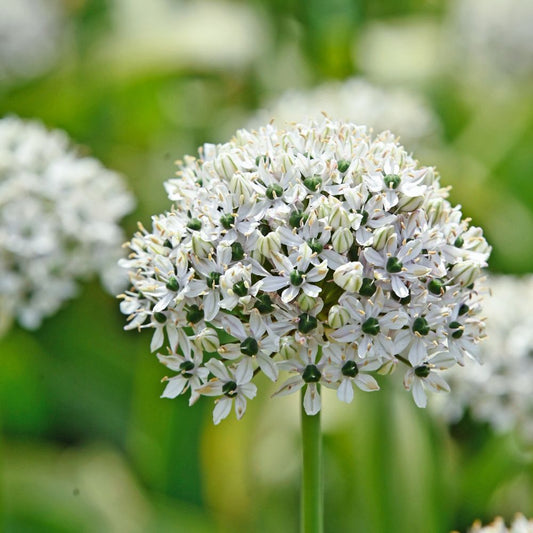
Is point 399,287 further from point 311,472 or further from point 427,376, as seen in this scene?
point 311,472

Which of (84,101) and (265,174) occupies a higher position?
(84,101)

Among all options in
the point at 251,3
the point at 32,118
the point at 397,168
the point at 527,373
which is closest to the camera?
the point at 397,168

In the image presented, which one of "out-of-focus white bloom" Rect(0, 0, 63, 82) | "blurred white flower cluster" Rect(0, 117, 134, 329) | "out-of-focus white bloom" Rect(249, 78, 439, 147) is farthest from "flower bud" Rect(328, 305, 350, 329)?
"out-of-focus white bloom" Rect(0, 0, 63, 82)

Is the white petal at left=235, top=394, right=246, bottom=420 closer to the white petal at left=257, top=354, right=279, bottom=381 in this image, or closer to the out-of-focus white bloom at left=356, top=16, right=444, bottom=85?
the white petal at left=257, top=354, right=279, bottom=381

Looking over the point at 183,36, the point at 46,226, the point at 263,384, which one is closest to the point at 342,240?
the point at 46,226

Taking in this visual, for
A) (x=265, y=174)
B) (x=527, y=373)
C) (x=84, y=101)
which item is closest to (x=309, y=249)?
(x=265, y=174)

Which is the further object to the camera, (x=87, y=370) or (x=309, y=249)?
(x=87, y=370)

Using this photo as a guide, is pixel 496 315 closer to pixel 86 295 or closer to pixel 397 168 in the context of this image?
pixel 397 168
